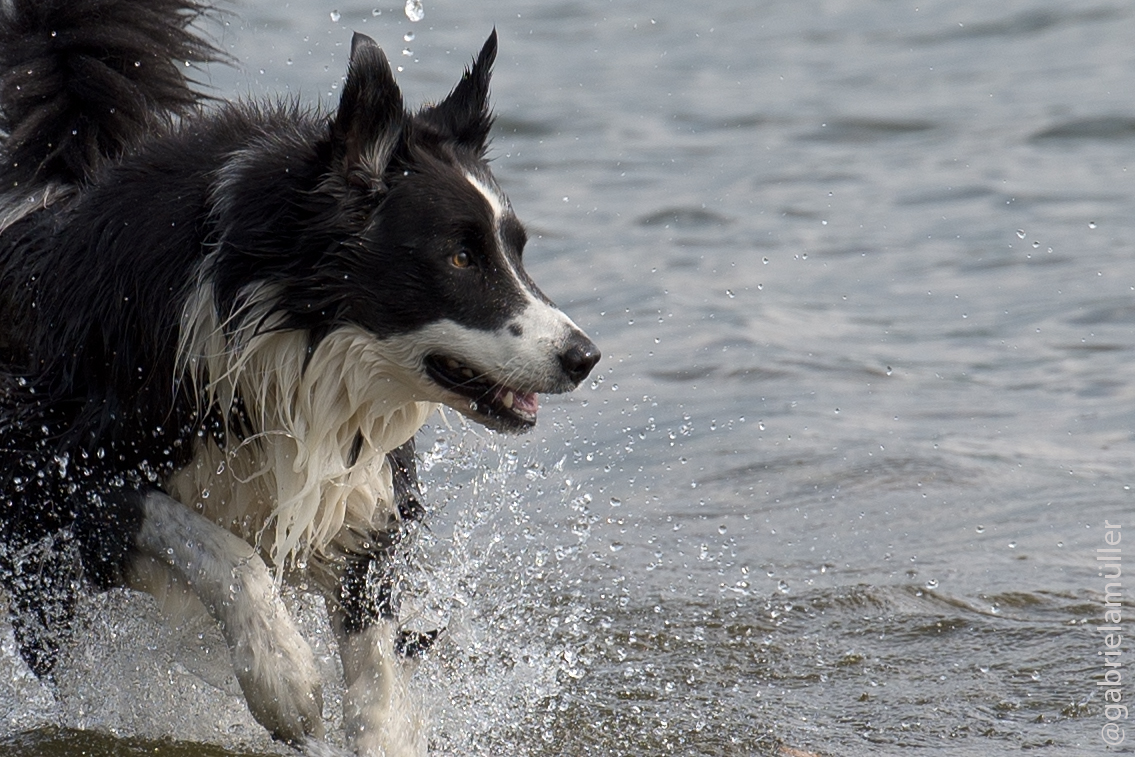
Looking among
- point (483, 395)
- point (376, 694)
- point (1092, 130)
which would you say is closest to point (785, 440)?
point (376, 694)

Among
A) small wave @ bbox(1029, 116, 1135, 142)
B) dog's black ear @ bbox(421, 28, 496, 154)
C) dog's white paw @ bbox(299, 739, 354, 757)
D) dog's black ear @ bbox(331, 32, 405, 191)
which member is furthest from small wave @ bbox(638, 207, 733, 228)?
dog's white paw @ bbox(299, 739, 354, 757)

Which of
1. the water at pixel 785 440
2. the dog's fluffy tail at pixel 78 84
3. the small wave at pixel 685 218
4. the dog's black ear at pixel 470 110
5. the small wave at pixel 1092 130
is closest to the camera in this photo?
the dog's black ear at pixel 470 110

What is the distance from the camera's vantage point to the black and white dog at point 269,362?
3777 millimetres

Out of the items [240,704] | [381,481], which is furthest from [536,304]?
[240,704]

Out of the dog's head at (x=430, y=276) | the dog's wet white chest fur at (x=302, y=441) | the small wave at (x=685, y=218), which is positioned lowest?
the small wave at (x=685, y=218)

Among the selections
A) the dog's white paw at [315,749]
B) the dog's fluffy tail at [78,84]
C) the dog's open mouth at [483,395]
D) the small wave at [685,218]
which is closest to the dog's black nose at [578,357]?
the dog's open mouth at [483,395]

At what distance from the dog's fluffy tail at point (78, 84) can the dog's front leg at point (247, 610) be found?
1.17m

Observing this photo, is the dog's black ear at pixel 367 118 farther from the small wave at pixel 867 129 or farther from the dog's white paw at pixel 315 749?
the small wave at pixel 867 129

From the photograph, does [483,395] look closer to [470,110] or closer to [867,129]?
[470,110]

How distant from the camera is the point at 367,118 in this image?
374 centimetres

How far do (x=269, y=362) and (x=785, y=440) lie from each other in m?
3.16

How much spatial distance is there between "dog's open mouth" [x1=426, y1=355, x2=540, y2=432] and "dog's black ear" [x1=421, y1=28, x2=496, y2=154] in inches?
24.8

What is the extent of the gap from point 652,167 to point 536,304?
6987 mm

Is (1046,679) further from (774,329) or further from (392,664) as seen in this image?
(774,329)
